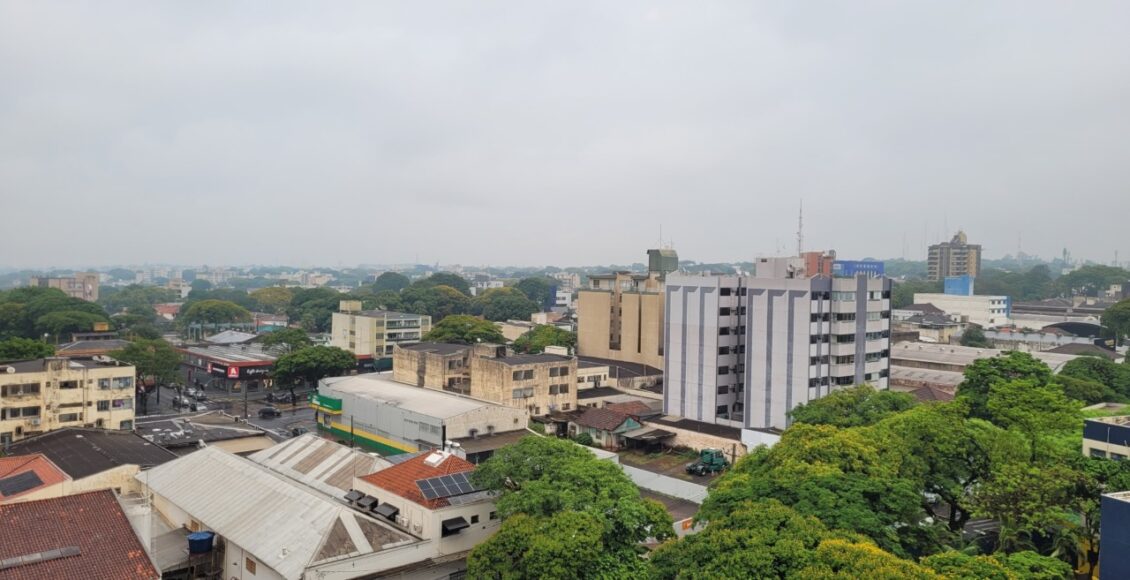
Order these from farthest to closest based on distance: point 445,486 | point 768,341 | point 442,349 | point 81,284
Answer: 1. point 81,284
2. point 442,349
3. point 768,341
4. point 445,486

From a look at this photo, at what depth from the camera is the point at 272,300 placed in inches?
6211

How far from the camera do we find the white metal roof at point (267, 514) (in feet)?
78.1

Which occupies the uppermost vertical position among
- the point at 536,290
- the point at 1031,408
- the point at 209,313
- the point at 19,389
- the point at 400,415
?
the point at 1031,408

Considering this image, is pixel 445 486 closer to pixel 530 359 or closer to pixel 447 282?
pixel 530 359

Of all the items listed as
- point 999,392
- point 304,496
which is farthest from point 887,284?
point 304,496

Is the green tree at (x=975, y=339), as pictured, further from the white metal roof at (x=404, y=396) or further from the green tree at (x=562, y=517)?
the green tree at (x=562, y=517)

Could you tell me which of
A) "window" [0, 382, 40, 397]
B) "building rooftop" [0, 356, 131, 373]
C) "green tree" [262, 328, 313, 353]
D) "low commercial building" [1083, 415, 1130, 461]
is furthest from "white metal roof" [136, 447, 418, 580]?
"green tree" [262, 328, 313, 353]

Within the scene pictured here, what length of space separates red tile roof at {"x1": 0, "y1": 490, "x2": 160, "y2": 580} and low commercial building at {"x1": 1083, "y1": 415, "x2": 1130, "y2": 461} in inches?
1251

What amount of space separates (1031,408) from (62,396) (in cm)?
5121

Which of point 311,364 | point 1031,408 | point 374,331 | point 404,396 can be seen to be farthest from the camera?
point 374,331

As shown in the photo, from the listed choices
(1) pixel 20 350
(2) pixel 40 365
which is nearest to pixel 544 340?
(2) pixel 40 365

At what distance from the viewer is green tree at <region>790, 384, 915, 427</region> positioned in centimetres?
3750

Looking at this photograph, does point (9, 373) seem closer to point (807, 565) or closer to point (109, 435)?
point (109, 435)

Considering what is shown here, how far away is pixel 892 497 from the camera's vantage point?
2339 centimetres
